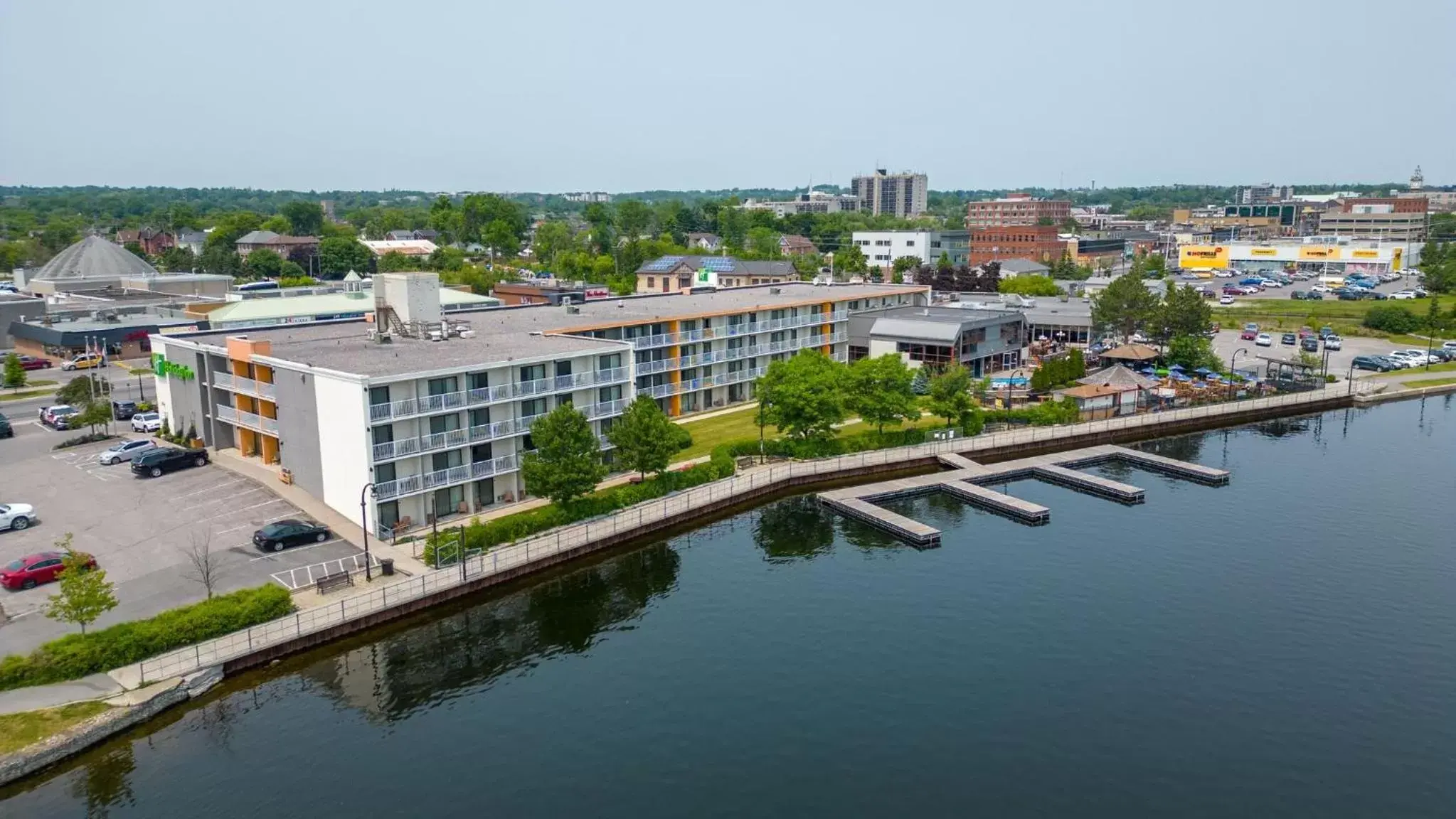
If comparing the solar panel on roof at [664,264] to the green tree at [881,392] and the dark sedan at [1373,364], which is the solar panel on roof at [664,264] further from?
the dark sedan at [1373,364]

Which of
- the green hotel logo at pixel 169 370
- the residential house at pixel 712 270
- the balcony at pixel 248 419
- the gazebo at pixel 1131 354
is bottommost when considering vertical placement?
the gazebo at pixel 1131 354

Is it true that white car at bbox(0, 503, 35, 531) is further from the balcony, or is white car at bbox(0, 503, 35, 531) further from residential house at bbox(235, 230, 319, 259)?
residential house at bbox(235, 230, 319, 259)

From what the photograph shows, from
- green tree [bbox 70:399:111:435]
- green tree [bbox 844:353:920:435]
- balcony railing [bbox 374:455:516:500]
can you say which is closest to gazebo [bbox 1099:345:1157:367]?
green tree [bbox 844:353:920:435]

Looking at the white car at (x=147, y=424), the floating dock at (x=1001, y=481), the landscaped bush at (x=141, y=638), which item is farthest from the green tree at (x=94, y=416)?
the floating dock at (x=1001, y=481)

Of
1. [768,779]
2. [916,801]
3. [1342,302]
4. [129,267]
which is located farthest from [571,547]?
[1342,302]

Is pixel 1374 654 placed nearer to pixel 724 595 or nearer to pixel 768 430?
pixel 724 595

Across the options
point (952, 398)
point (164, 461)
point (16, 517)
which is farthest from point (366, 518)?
point (952, 398)

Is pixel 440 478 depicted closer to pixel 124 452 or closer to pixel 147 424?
pixel 124 452
